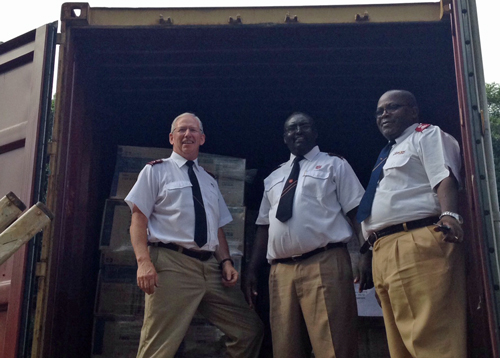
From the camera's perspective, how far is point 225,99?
16.5 feet

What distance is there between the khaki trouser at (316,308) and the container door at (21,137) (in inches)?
60.8

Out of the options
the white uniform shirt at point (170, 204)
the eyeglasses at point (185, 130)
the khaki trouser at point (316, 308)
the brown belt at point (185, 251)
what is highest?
the eyeglasses at point (185, 130)

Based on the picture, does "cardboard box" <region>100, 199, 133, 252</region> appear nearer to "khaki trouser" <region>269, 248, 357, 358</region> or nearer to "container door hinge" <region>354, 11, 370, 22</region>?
"khaki trouser" <region>269, 248, 357, 358</region>

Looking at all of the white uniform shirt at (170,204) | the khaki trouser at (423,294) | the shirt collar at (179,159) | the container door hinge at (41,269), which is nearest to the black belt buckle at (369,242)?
the khaki trouser at (423,294)

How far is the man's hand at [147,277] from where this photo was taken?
10.6 feet

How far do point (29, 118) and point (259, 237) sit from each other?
5.81 feet

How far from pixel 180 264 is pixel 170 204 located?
1.32 ft

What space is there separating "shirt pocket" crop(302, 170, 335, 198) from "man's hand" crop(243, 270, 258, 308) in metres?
0.70

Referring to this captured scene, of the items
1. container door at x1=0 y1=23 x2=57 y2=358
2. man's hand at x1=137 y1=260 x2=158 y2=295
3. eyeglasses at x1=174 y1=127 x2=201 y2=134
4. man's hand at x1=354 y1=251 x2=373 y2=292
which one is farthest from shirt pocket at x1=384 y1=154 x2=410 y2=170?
container door at x1=0 y1=23 x2=57 y2=358

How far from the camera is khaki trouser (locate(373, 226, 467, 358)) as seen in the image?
2.75 meters

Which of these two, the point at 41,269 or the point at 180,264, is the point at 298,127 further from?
the point at 41,269

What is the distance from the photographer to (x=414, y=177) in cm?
316

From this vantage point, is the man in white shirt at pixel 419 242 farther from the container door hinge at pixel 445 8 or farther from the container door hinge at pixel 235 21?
the container door hinge at pixel 235 21

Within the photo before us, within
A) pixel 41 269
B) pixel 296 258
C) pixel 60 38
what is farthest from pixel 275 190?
pixel 60 38
